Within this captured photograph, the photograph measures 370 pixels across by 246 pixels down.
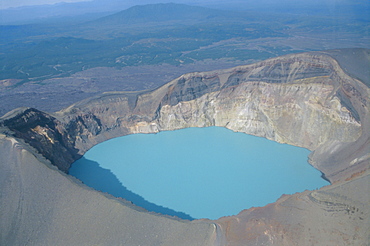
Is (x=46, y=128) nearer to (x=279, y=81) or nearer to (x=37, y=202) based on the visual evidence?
(x=37, y=202)

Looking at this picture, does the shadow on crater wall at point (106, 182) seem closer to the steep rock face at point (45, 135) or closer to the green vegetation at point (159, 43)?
the steep rock face at point (45, 135)

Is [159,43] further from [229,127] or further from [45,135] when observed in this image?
[45,135]

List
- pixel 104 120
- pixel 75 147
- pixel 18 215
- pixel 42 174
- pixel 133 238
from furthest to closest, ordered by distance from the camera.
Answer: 1. pixel 104 120
2. pixel 75 147
3. pixel 42 174
4. pixel 18 215
5. pixel 133 238

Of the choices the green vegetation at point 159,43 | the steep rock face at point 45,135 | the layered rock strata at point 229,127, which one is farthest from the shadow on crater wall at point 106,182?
the green vegetation at point 159,43

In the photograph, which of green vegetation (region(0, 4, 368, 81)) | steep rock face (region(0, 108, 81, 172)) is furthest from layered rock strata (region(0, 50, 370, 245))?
green vegetation (region(0, 4, 368, 81))

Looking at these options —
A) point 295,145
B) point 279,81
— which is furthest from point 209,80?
point 295,145

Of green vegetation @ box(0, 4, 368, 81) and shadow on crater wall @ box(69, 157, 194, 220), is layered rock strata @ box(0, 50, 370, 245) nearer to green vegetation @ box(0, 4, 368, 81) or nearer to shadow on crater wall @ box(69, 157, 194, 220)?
shadow on crater wall @ box(69, 157, 194, 220)
